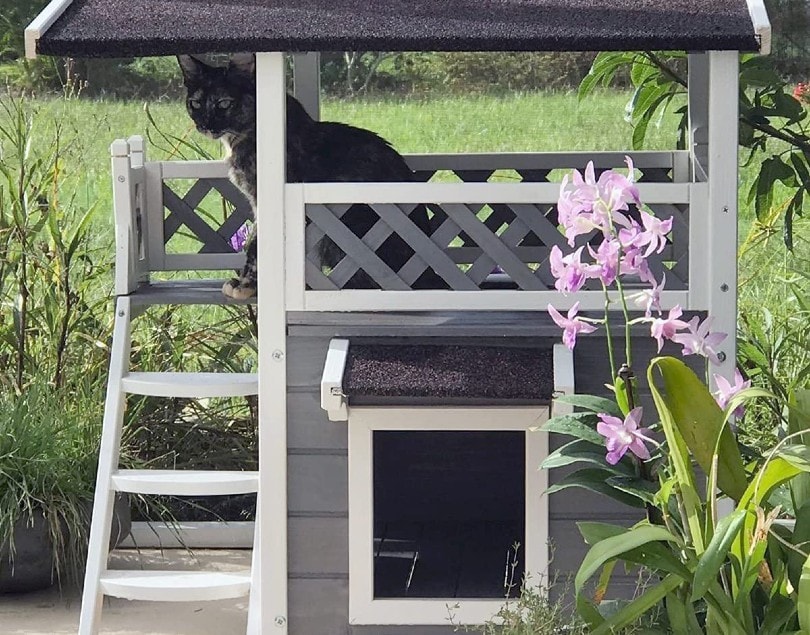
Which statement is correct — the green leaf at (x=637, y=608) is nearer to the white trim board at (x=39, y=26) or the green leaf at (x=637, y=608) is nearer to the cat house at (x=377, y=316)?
the cat house at (x=377, y=316)

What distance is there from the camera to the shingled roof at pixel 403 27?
8.59 ft

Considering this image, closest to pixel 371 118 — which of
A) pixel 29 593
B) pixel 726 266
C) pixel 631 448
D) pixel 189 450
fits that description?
pixel 189 450

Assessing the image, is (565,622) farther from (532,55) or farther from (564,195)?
(532,55)

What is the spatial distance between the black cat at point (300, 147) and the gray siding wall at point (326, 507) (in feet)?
1.60

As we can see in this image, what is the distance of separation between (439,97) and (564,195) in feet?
16.8

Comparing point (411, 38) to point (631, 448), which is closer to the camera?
point (631, 448)

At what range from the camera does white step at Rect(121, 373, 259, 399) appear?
127 inches

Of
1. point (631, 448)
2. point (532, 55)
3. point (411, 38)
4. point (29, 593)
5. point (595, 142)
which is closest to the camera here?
point (631, 448)

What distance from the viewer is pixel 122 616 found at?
3.60 meters

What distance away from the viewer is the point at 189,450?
4.30 meters

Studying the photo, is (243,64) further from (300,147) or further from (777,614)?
(777,614)

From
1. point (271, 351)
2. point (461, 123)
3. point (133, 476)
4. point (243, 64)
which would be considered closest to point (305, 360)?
point (271, 351)

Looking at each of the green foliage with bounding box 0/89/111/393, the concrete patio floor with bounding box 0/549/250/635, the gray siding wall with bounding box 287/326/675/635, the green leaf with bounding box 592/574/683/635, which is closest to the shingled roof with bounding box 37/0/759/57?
the gray siding wall with bounding box 287/326/675/635

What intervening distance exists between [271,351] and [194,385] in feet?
1.22
